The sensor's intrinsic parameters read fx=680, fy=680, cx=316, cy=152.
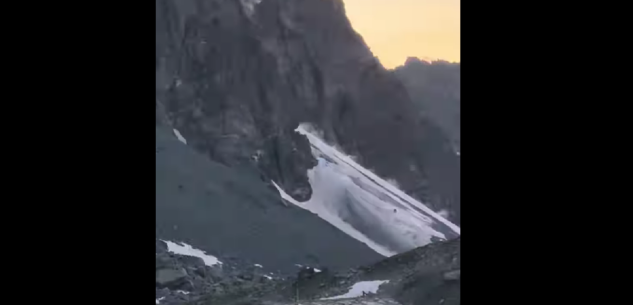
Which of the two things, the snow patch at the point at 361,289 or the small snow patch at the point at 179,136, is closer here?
the snow patch at the point at 361,289

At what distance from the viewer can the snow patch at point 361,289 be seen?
8252 millimetres

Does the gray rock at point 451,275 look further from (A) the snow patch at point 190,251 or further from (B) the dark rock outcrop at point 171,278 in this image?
(A) the snow patch at point 190,251

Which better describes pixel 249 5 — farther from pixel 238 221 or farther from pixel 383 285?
pixel 383 285

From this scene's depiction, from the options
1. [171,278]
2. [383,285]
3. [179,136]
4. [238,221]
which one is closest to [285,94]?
[179,136]

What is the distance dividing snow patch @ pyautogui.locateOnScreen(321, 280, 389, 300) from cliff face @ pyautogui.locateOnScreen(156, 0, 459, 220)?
13.8 metres

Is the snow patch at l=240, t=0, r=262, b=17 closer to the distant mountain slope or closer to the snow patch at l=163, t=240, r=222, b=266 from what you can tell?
the distant mountain slope

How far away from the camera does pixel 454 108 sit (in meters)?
32.8

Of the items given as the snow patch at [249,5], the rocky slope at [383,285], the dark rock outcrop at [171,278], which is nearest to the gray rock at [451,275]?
the rocky slope at [383,285]

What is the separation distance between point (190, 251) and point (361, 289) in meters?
9.07

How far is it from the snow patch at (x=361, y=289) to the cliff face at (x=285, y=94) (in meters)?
13.8
